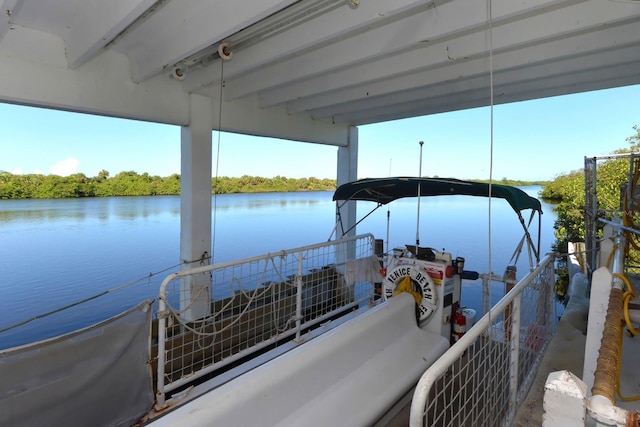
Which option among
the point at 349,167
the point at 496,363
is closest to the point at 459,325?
the point at 496,363

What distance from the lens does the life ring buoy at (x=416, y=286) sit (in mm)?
2668

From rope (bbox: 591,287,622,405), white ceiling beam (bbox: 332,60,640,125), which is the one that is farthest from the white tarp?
white ceiling beam (bbox: 332,60,640,125)

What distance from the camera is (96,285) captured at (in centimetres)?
457

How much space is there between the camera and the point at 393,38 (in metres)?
2.52

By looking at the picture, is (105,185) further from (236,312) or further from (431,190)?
Answer: (431,190)

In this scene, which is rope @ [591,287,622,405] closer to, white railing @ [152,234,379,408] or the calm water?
white railing @ [152,234,379,408]

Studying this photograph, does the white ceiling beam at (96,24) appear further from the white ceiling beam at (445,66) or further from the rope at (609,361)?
the rope at (609,361)

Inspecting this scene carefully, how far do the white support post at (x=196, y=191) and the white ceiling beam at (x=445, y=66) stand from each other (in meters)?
0.93

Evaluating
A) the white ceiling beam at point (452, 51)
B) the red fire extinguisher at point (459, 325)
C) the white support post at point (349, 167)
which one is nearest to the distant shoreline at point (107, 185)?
the white support post at point (349, 167)

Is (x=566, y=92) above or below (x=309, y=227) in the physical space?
above

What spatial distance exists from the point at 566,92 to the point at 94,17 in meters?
4.47

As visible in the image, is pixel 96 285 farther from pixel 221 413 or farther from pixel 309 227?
pixel 309 227

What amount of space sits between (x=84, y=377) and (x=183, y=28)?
236 cm

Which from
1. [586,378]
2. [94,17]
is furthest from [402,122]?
[586,378]
